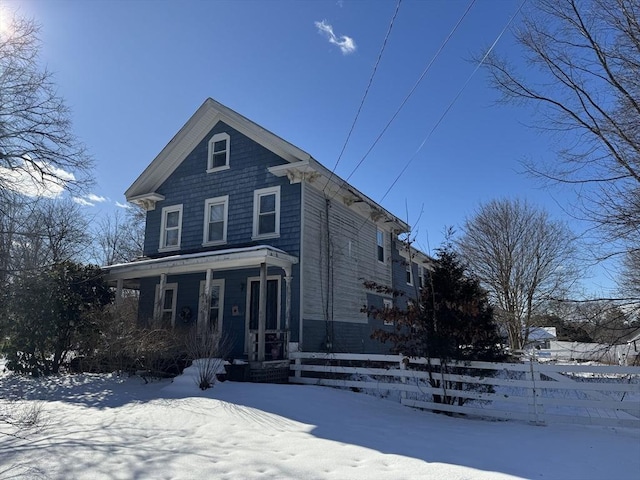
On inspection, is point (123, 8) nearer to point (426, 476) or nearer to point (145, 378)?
point (145, 378)

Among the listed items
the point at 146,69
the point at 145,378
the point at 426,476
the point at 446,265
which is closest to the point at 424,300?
the point at 446,265

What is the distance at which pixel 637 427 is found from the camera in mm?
6430

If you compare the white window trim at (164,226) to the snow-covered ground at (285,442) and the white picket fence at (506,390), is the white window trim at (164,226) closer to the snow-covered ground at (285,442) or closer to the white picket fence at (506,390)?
the white picket fence at (506,390)

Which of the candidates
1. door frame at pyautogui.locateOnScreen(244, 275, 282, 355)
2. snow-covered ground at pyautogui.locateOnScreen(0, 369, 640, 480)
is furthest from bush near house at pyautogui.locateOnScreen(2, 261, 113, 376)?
door frame at pyautogui.locateOnScreen(244, 275, 282, 355)

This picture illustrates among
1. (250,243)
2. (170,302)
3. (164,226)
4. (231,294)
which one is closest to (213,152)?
(164,226)

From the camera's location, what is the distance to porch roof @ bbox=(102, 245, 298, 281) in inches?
448

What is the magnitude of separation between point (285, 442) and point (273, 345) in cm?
705

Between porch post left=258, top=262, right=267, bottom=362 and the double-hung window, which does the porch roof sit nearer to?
porch post left=258, top=262, right=267, bottom=362

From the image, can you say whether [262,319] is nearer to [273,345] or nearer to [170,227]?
[273,345]

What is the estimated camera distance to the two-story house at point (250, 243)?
12375 millimetres

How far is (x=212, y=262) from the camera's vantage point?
1195cm

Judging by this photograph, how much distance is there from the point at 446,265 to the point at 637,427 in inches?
150

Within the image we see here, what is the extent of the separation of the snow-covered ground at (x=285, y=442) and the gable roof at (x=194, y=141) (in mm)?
7982

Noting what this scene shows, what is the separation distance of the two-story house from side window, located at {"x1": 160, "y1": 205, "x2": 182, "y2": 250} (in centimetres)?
4
